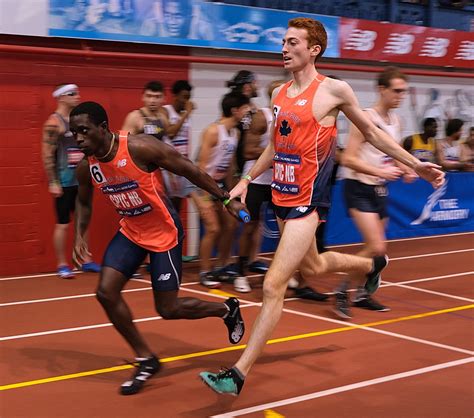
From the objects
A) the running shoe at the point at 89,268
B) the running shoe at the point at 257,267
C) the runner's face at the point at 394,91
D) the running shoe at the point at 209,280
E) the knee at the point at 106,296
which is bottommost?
the running shoe at the point at 89,268

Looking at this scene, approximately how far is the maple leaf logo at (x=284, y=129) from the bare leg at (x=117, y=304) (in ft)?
5.10

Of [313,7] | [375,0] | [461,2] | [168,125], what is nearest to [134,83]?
[168,125]

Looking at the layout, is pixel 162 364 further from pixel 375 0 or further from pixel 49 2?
pixel 375 0

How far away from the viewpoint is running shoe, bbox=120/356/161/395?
5.34 metres

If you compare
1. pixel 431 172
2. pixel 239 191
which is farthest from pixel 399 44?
pixel 239 191

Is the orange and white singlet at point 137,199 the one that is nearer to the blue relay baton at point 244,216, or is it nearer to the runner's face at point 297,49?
the blue relay baton at point 244,216

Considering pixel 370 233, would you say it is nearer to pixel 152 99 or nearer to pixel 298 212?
pixel 298 212

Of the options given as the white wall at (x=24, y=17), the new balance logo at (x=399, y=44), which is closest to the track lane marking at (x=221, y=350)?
the white wall at (x=24, y=17)

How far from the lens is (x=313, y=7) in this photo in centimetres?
1452

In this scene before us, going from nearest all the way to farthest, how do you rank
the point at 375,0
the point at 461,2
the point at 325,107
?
1. the point at 325,107
2. the point at 375,0
3. the point at 461,2

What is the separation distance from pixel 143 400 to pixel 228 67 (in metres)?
7.27

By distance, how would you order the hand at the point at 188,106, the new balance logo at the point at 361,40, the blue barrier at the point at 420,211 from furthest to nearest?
the new balance logo at the point at 361,40
the blue barrier at the point at 420,211
the hand at the point at 188,106

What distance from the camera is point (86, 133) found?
5129mm

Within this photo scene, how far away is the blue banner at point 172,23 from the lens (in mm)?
9711
